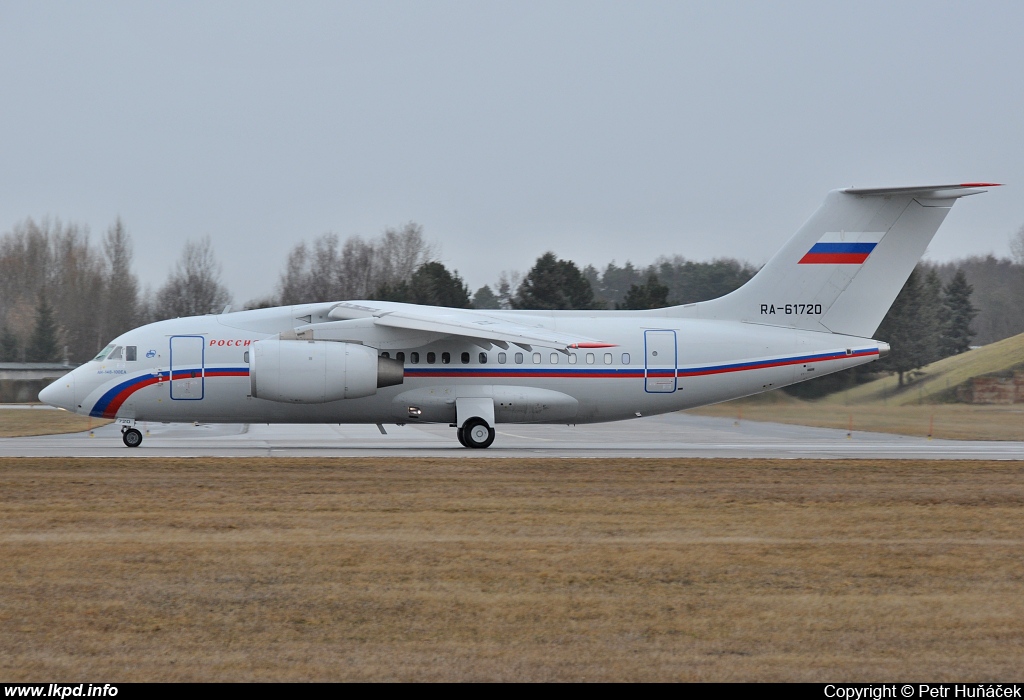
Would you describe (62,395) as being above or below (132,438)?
above

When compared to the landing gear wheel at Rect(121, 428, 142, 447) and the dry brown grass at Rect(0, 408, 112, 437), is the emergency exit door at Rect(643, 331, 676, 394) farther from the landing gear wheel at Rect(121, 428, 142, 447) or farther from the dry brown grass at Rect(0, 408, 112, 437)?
the dry brown grass at Rect(0, 408, 112, 437)

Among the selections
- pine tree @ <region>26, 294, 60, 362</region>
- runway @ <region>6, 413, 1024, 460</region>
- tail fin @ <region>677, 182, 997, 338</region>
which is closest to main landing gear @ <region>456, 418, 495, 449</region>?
runway @ <region>6, 413, 1024, 460</region>

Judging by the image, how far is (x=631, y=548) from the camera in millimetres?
10039

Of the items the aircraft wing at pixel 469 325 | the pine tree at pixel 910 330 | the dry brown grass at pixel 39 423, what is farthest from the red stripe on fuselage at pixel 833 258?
the dry brown grass at pixel 39 423

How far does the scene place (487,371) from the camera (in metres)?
21.7

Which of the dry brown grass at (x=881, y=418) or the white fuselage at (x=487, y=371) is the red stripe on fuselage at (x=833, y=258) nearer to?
the white fuselage at (x=487, y=371)

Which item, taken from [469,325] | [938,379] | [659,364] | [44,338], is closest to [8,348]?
[44,338]

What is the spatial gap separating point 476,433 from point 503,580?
1301 cm

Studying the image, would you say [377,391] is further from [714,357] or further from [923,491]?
[923,491]

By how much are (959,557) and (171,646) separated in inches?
292

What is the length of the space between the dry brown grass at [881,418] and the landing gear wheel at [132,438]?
604 inches

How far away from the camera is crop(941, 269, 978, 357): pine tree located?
61.8m

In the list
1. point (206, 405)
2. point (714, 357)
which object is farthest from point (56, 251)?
point (714, 357)

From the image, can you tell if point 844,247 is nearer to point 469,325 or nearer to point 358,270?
Answer: point 469,325
